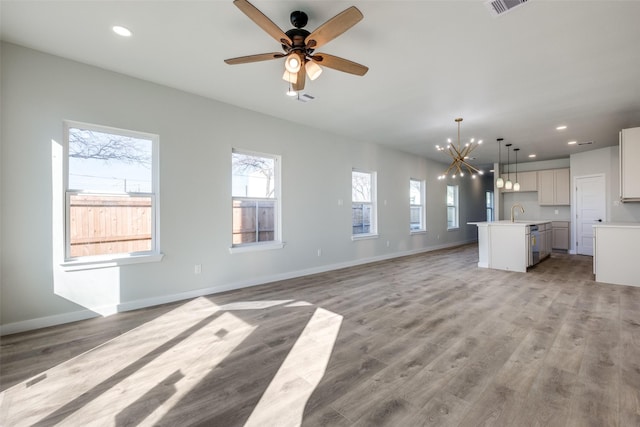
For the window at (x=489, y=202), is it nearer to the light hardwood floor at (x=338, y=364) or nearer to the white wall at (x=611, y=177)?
the white wall at (x=611, y=177)

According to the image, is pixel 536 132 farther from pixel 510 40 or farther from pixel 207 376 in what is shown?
pixel 207 376

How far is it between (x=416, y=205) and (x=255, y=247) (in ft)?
17.1

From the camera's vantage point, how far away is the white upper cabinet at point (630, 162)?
4.46 meters

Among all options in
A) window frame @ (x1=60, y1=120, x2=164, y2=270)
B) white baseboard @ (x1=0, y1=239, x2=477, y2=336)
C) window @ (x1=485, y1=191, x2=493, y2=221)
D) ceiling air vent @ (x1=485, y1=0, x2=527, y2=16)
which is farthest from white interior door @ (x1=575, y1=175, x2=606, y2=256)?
window frame @ (x1=60, y1=120, x2=164, y2=270)

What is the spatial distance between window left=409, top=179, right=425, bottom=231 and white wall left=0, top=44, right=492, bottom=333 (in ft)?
7.12

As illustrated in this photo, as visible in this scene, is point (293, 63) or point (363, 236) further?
point (363, 236)

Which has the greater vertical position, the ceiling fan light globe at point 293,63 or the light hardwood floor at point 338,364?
the ceiling fan light globe at point 293,63

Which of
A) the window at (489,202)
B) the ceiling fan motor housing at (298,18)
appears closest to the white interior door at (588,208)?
the window at (489,202)

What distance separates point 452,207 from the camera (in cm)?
935

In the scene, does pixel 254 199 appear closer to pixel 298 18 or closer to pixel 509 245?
pixel 298 18

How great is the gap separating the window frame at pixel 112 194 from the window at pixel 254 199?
1051mm

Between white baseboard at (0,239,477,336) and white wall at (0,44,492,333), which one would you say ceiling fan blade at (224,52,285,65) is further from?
white baseboard at (0,239,477,336)

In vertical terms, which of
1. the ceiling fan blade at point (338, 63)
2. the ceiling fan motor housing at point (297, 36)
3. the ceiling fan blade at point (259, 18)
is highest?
the ceiling fan motor housing at point (297, 36)

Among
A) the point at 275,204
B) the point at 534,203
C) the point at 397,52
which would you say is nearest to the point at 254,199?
the point at 275,204
